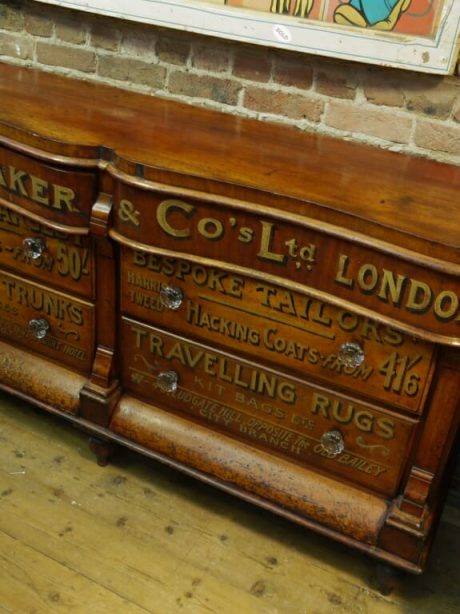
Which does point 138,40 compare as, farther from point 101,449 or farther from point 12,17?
point 101,449

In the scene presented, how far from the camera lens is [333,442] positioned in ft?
5.34

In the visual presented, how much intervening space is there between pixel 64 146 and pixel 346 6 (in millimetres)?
844

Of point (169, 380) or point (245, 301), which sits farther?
point (169, 380)

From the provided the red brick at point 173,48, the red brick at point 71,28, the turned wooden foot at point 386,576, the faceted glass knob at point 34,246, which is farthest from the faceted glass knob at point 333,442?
the red brick at point 71,28

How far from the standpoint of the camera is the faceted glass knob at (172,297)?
1667mm

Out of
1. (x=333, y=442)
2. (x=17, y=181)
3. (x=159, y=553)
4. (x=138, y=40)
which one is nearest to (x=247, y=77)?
(x=138, y=40)

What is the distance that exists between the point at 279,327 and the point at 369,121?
711 mm

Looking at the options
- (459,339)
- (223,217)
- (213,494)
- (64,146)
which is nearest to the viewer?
(459,339)

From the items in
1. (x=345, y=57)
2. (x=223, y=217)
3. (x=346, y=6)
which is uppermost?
(x=346, y=6)

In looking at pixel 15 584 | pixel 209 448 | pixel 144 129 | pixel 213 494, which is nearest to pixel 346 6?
pixel 144 129

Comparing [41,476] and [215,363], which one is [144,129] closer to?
[215,363]

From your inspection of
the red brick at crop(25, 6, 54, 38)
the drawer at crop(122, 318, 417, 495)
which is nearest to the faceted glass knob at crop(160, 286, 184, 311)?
the drawer at crop(122, 318, 417, 495)

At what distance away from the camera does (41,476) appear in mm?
1979

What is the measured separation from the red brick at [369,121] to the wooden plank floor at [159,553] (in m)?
1.14
